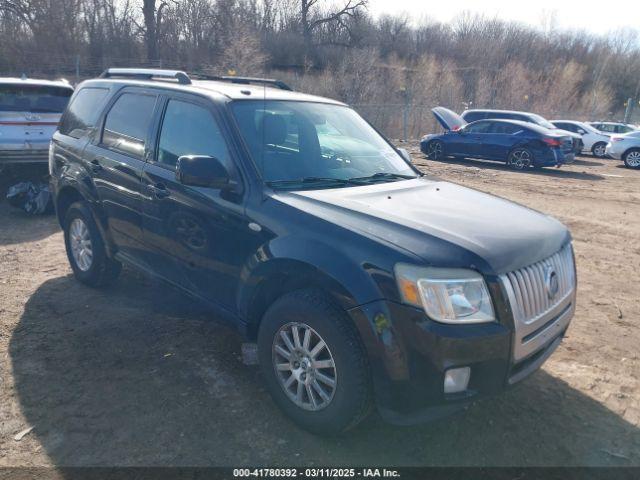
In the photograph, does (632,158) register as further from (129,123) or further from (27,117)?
(129,123)

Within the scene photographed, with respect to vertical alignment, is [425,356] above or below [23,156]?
below

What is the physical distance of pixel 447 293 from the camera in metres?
2.51

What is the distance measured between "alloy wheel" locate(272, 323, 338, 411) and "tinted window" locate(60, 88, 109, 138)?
306 centimetres

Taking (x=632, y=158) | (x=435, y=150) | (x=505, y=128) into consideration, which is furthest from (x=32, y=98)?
(x=632, y=158)

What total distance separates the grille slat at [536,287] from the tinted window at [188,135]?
6.39 feet


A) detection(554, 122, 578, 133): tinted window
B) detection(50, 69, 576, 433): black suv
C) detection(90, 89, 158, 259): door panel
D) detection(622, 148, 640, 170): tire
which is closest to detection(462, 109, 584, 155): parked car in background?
detection(622, 148, 640, 170): tire

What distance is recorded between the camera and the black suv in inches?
100.0

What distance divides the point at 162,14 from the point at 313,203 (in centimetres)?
3635

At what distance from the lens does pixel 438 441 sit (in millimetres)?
3018

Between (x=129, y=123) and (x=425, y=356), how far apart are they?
3189 millimetres

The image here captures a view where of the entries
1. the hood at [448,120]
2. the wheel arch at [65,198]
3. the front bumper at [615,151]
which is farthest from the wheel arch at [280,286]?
the front bumper at [615,151]

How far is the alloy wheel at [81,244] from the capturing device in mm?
4965

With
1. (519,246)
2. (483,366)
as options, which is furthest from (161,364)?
(519,246)

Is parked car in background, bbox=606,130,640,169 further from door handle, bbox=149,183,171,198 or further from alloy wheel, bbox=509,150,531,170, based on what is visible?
door handle, bbox=149,183,171,198
